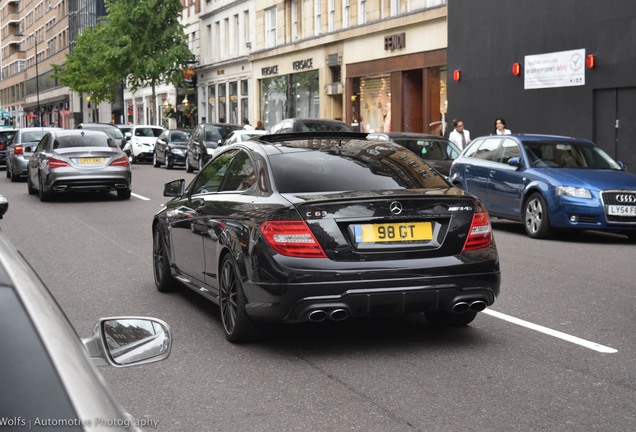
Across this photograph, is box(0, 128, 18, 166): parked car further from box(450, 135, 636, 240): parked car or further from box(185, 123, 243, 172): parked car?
box(450, 135, 636, 240): parked car

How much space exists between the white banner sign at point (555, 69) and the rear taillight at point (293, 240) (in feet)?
69.0

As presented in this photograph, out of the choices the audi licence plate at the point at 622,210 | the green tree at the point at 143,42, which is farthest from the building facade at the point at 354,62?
the audi licence plate at the point at 622,210

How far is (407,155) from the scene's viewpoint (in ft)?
26.0

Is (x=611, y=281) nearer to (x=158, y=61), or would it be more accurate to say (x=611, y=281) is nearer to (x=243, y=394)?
(x=243, y=394)

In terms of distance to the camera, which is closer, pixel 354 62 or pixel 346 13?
pixel 354 62

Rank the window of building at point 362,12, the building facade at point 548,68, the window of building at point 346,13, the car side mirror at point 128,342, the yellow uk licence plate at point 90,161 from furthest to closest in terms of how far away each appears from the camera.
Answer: the window of building at point 346,13 → the window of building at point 362,12 → the building facade at point 548,68 → the yellow uk licence plate at point 90,161 → the car side mirror at point 128,342

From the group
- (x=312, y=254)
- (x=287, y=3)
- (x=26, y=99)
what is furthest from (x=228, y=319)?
(x=26, y=99)

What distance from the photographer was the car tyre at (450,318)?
7897mm

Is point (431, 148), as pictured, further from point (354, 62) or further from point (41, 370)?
point (354, 62)

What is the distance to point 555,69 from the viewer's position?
2781 centimetres

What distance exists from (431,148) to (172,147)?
18.9 m

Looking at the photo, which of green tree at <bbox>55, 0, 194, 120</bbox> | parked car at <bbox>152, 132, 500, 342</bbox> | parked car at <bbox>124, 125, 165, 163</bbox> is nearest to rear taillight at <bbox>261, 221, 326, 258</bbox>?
parked car at <bbox>152, 132, 500, 342</bbox>

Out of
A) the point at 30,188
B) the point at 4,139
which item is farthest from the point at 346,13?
the point at 30,188

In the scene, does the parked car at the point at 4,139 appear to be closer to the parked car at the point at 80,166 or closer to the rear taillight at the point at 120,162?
the parked car at the point at 80,166
